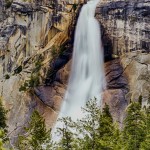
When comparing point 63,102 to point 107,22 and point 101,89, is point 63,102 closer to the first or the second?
point 101,89

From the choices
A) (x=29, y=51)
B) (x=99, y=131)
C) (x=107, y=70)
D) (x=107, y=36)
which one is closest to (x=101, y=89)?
(x=107, y=70)

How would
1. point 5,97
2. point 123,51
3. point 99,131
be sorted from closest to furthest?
point 99,131 → point 123,51 → point 5,97

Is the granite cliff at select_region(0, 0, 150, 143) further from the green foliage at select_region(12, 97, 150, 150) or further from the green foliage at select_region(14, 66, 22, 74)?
the green foliage at select_region(12, 97, 150, 150)

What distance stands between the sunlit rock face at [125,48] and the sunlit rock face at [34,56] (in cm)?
562

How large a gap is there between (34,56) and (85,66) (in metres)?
8.32

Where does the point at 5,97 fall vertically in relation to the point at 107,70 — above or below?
below

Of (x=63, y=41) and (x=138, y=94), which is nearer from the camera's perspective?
(x=138, y=94)

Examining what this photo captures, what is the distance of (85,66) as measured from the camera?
5666 cm

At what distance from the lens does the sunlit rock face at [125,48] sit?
52.5m

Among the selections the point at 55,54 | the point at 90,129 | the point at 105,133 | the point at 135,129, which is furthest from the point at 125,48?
the point at 90,129

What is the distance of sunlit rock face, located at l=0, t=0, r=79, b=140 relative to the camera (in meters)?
56.7

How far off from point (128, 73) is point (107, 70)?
3096 millimetres

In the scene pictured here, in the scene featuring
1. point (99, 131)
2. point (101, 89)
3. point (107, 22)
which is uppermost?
point (107, 22)

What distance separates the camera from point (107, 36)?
56719 millimetres
